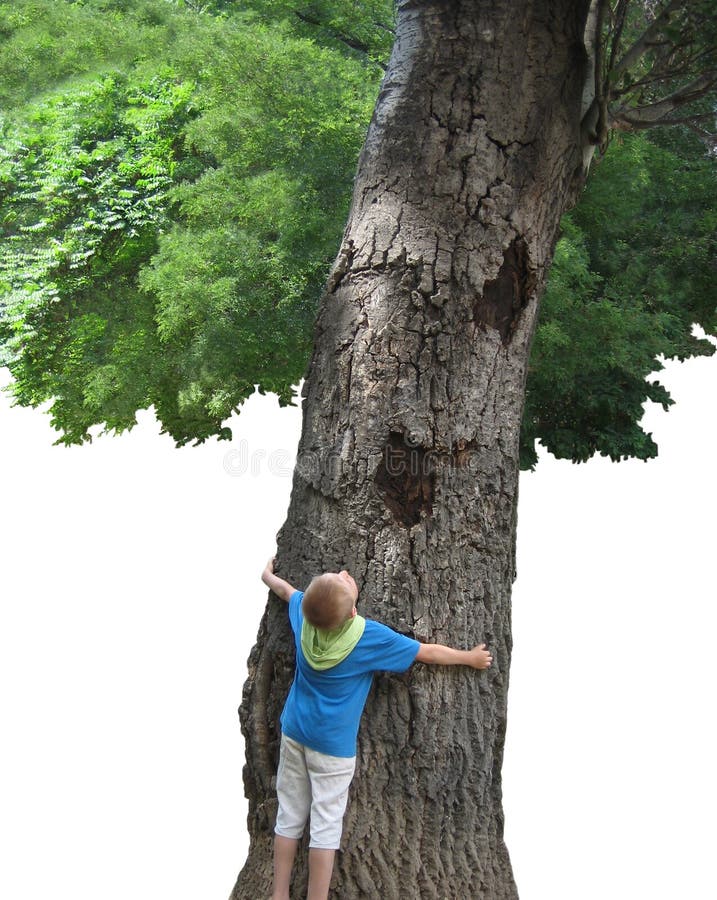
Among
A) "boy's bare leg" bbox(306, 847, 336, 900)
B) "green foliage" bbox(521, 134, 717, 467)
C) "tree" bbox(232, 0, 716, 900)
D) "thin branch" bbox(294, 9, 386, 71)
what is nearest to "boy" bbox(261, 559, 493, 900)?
"boy's bare leg" bbox(306, 847, 336, 900)

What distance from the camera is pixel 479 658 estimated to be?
16.9ft

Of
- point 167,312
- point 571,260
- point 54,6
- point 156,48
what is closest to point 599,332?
point 571,260

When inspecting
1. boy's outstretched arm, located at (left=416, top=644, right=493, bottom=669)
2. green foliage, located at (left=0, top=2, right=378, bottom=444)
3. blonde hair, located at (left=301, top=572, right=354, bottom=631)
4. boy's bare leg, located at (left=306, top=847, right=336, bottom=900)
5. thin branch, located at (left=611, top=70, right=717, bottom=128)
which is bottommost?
boy's bare leg, located at (left=306, top=847, right=336, bottom=900)

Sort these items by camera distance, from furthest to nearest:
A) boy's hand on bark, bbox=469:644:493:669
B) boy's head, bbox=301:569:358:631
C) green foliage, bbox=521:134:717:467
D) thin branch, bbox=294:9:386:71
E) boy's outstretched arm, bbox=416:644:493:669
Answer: thin branch, bbox=294:9:386:71, green foliage, bbox=521:134:717:467, boy's hand on bark, bbox=469:644:493:669, boy's outstretched arm, bbox=416:644:493:669, boy's head, bbox=301:569:358:631

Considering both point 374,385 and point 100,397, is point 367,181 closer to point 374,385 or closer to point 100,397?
point 374,385

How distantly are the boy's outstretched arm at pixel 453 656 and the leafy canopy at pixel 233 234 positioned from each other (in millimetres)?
5248

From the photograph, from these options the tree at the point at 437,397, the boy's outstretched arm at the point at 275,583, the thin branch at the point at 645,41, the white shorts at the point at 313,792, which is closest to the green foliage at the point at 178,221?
the thin branch at the point at 645,41

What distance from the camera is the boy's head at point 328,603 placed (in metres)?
4.80

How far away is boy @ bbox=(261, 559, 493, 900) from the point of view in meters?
4.87

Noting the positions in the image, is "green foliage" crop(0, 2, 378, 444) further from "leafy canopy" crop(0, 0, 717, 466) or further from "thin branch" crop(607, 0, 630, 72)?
"thin branch" crop(607, 0, 630, 72)

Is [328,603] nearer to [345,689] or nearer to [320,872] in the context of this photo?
[345,689]

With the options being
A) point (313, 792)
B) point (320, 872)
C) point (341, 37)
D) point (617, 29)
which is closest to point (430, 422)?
point (313, 792)

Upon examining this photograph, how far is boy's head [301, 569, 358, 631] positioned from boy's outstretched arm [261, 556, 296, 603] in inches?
11.8

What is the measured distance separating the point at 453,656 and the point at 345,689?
547mm
